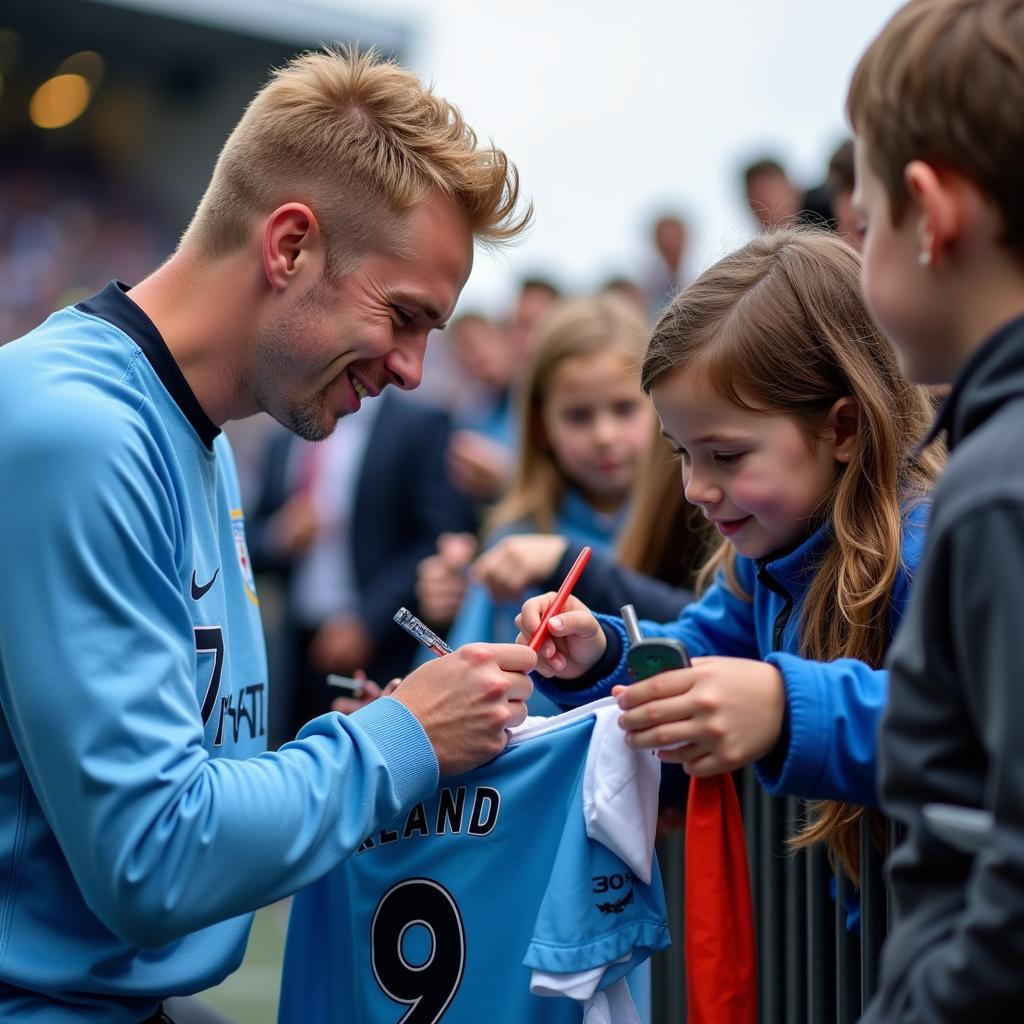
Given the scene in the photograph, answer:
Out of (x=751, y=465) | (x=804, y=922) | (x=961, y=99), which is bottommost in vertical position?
(x=804, y=922)

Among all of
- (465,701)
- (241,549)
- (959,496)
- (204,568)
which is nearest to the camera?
(959,496)

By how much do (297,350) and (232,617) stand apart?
1.57ft

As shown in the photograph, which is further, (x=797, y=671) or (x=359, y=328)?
(x=359, y=328)

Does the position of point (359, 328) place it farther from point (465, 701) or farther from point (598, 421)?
point (598, 421)

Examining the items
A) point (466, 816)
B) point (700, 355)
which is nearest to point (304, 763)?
point (466, 816)

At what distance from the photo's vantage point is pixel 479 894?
1983 mm

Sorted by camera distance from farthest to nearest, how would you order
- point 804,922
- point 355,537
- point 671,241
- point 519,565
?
point 671,241
point 355,537
point 519,565
point 804,922

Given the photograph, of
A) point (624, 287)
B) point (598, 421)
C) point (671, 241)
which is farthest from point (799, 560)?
point (671, 241)

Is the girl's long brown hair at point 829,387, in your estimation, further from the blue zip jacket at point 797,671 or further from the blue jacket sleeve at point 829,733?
the blue jacket sleeve at point 829,733

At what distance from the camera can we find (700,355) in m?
2.10

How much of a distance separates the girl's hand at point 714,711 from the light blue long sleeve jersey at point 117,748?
421 millimetres

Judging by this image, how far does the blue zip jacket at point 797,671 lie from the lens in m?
1.59

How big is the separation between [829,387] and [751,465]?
204 millimetres

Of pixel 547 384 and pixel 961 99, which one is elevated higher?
pixel 961 99
